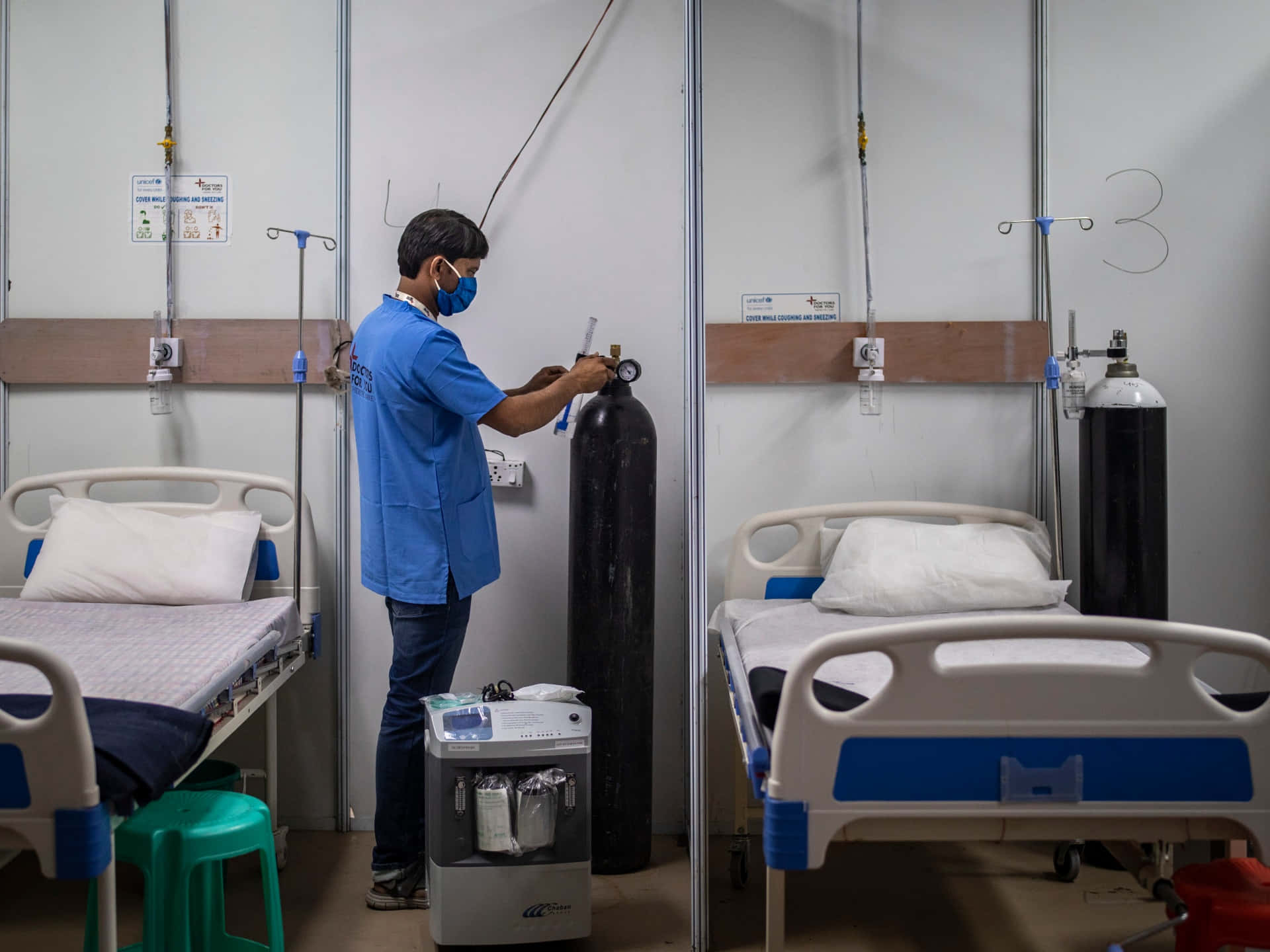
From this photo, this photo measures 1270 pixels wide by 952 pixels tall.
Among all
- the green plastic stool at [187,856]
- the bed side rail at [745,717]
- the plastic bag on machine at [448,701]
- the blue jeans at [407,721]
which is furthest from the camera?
the blue jeans at [407,721]

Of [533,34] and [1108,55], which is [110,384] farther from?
[1108,55]

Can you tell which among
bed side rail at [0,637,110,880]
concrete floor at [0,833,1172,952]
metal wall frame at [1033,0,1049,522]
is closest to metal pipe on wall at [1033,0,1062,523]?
metal wall frame at [1033,0,1049,522]

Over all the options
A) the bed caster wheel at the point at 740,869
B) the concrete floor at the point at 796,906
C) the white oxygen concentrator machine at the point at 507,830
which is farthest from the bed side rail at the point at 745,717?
the concrete floor at the point at 796,906

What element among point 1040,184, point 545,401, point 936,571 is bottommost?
point 936,571

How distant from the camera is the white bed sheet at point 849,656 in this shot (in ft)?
6.31

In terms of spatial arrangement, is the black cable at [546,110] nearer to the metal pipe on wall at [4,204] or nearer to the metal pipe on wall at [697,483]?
the metal pipe on wall at [697,483]

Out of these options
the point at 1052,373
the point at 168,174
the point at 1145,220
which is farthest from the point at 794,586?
the point at 168,174

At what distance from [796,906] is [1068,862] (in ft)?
2.29

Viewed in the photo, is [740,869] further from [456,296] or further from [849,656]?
[456,296]

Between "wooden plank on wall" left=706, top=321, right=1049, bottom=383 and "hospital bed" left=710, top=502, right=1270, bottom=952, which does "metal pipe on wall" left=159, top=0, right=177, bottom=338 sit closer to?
"wooden plank on wall" left=706, top=321, right=1049, bottom=383

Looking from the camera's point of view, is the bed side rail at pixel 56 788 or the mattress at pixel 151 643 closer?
the bed side rail at pixel 56 788

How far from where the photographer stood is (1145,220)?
9.30 ft

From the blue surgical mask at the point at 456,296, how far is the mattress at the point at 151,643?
2.87 feet

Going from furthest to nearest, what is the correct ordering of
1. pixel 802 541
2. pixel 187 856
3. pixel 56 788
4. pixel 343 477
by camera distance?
pixel 343 477, pixel 802 541, pixel 187 856, pixel 56 788
